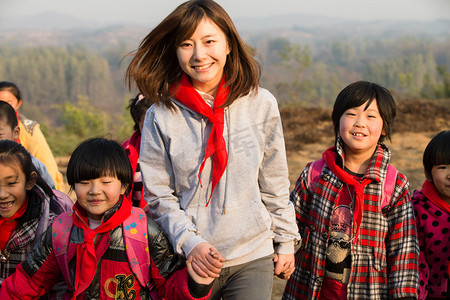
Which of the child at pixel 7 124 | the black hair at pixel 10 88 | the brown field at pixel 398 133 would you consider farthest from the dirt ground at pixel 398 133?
the child at pixel 7 124

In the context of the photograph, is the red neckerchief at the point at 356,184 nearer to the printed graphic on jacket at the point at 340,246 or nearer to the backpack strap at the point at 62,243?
the printed graphic on jacket at the point at 340,246

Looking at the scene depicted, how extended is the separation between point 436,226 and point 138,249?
1.45 m

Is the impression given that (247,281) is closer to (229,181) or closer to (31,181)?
(229,181)

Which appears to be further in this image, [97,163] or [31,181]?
[31,181]

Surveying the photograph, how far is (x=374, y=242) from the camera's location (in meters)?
2.36

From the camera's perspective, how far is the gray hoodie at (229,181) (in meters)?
2.00

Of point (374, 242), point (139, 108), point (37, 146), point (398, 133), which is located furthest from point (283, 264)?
point (398, 133)

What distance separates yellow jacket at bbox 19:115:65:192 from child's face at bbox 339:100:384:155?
2534 millimetres

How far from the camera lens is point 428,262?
7.95 feet

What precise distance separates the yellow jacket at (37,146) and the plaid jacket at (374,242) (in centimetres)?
238

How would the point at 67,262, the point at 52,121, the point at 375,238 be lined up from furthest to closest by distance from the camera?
the point at 52,121, the point at 375,238, the point at 67,262

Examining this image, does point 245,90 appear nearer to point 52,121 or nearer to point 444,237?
point 444,237

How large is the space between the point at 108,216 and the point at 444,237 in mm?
1611

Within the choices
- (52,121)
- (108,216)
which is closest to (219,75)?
(108,216)
